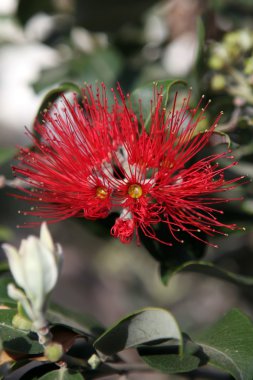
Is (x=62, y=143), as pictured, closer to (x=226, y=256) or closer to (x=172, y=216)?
(x=172, y=216)

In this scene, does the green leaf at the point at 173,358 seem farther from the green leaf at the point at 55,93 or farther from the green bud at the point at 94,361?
the green leaf at the point at 55,93

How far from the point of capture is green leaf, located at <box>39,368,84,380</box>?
169 centimetres

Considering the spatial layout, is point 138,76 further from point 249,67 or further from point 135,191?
point 135,191

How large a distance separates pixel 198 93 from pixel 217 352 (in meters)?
0.96

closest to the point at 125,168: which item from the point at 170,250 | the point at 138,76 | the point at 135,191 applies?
the point at 135,191

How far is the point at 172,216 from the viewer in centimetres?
185

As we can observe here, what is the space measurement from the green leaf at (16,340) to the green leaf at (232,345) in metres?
0.47

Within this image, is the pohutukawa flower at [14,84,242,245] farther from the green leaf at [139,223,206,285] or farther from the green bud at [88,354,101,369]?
the green bud at [88,354,101,369]

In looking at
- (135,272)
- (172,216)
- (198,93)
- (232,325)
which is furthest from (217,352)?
(135,272)

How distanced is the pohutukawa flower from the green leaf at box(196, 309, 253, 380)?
268mm

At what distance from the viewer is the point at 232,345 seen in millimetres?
1738

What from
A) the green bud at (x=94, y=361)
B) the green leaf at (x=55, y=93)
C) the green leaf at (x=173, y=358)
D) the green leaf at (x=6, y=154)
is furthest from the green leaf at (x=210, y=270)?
the green leaf at (x=6, y=154)

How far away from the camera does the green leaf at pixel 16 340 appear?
5.60ft

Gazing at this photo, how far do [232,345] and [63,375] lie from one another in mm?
466
